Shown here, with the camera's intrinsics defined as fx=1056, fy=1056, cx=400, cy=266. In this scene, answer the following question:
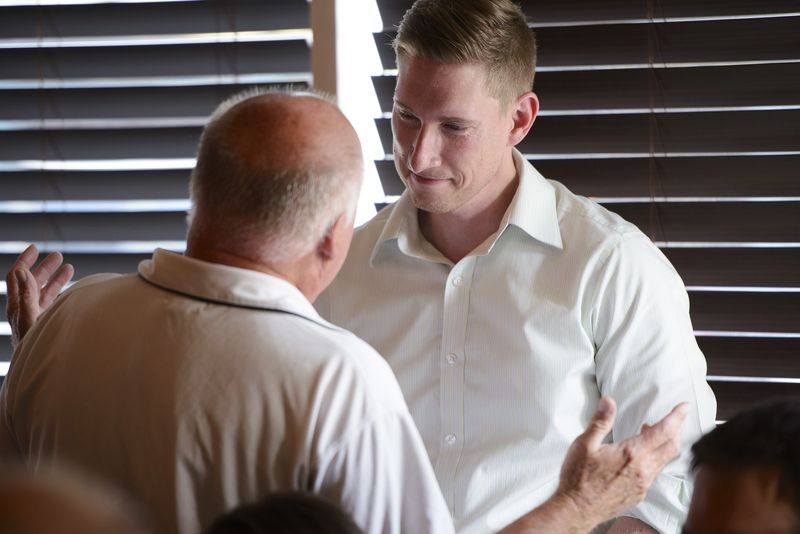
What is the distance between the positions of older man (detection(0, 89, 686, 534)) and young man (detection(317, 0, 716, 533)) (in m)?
0.52

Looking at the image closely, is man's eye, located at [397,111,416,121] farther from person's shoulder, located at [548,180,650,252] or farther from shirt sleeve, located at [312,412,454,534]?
shirt sleeve, located at [312,412,454,534]

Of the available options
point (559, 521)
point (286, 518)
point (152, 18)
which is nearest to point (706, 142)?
point (559, 521)

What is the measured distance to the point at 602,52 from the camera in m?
1.96

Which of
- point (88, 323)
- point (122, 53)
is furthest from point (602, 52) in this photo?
point (88, 323)

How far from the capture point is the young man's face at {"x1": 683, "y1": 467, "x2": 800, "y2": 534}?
0.98 m

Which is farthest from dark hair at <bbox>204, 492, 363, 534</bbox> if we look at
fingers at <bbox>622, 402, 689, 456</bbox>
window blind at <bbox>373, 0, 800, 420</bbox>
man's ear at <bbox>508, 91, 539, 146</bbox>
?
window blind at <bbox>373, 0, 800, 420</bbox>

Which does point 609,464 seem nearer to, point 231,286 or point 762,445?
point 762,445

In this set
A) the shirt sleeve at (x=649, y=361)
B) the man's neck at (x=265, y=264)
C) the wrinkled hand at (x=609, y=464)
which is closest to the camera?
the man's neck at (x=265, y=264)

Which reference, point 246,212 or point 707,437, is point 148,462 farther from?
point 707,437

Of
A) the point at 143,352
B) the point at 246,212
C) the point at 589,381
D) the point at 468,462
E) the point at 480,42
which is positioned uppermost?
the point at 480,42

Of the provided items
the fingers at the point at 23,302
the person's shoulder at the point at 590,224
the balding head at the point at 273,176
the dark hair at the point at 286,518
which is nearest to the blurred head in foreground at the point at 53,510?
the dark hair at the point at 286,518

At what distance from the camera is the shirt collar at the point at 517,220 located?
1724mm

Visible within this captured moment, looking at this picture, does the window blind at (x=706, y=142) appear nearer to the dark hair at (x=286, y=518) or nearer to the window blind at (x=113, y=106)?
the window blind at (x=113, y=106)

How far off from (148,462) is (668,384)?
0.87 meters
